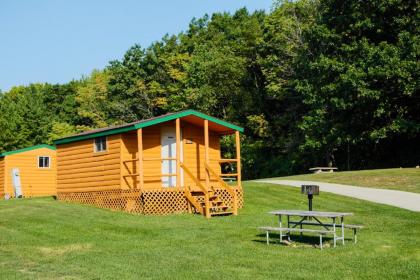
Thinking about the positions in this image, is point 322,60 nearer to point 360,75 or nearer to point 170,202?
point 360,75

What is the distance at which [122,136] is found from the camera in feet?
63.5

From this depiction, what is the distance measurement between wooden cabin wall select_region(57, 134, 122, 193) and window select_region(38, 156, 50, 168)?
484 inches

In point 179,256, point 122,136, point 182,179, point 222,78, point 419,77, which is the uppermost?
point 222,78

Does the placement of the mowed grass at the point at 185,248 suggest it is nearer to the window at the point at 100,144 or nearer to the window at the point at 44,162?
the window at the point at 100,144

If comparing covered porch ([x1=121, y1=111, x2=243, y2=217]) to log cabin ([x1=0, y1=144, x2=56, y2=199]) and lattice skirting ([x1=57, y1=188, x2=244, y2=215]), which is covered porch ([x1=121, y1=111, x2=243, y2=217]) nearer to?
lattice skirting ([x1=57, y1=188, x2=244, y2=215])

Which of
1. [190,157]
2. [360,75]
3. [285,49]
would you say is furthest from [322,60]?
[190,157]

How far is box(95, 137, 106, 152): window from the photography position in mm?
20284

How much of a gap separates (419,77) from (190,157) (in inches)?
646

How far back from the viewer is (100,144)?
67.2 ft

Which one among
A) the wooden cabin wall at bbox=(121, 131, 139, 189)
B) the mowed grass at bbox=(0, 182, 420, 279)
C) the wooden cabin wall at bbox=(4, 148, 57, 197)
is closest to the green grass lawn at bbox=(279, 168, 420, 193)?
the mowed grass at bbox=(0, 182, 420, 279)

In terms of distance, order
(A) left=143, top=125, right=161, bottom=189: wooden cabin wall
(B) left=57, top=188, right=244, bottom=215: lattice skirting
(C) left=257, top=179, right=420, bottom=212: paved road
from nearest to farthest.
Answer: (B) left=57, top=188, right=244, bottom=215: lattice skirting → (C) left=257, top=179, right=420, bottom=212: paved road → (A) left=143, top=125, right=161, bottom=189: wooden cabin wall

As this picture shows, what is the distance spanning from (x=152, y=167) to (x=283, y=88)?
83.1 ft

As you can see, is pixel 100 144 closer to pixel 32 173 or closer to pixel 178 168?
pixel 178 168

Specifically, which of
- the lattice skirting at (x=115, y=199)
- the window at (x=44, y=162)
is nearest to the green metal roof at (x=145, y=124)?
the lattice skirting at (x=115, y=199)
